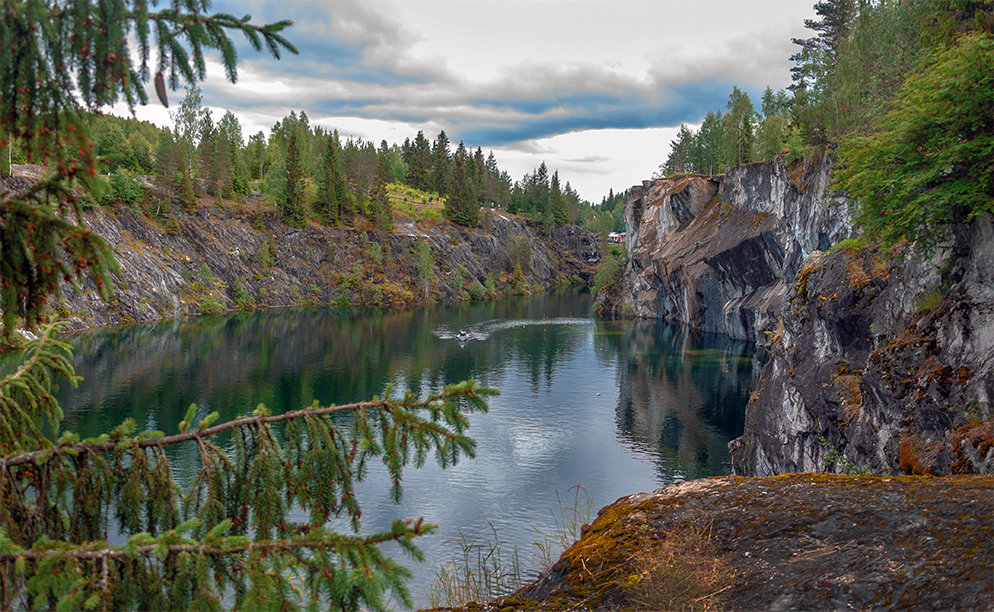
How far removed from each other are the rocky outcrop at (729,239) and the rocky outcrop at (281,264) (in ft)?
148

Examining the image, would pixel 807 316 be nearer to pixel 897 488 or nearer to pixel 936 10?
pixel 936 10

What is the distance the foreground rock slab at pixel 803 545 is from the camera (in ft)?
20.5

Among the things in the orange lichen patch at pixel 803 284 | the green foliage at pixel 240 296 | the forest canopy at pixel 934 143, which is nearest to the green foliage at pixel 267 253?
the green foliage at pixel 240 296

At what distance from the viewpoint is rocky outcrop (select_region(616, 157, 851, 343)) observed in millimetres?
58094

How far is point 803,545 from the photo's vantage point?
7.40 m

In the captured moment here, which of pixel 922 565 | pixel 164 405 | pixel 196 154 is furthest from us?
pixel 196 154

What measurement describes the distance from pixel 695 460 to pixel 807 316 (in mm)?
13832

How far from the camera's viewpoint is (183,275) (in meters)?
94.9

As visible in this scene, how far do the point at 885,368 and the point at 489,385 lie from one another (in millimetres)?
39547

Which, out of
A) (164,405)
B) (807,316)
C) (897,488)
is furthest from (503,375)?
(897,488)

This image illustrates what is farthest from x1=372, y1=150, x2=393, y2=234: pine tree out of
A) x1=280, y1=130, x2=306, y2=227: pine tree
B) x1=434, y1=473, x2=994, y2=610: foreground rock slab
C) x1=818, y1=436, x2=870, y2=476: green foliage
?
x1=434, y1=473, x2=994, y2=610: foreground rock slab

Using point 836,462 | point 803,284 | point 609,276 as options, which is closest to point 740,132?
point 609,276

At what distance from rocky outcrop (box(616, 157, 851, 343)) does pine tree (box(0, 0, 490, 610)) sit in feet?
155

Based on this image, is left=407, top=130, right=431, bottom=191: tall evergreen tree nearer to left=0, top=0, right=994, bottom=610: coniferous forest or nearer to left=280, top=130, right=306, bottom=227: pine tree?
left=280, top=130, right=306, bottom=227: pine tree
